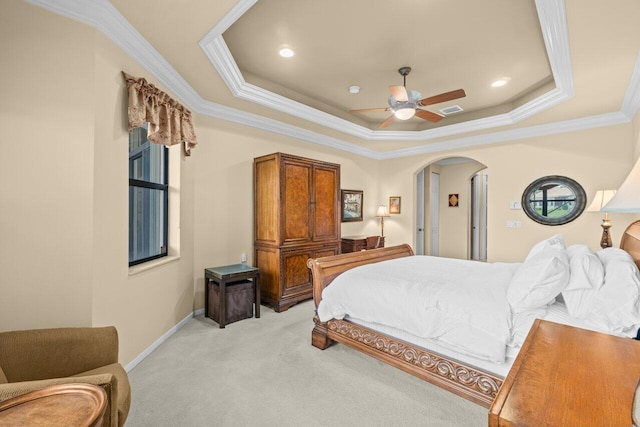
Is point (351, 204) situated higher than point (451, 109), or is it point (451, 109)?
point (451, 109)

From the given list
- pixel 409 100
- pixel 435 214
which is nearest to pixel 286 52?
pixel 409 100

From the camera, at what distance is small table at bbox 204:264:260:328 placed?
3289 mm

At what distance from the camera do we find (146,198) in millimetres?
3037

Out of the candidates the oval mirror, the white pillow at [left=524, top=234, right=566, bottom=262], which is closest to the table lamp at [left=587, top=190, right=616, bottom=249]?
the oval mirror

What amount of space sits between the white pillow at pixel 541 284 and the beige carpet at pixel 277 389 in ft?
2.55

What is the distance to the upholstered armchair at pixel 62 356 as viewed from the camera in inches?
58.6

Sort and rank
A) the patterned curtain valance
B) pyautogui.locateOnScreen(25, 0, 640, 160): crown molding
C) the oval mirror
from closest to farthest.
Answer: pyautogui.locateOnScreen(25, 0, 640, 160): crown molding < the patterned curtain valance < the oval mirror

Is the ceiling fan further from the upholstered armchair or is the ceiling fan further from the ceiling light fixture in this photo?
the upholstered armchair

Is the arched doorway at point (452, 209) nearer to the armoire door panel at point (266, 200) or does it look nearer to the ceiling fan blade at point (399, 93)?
the ceiling fan blade at point (399, 93)

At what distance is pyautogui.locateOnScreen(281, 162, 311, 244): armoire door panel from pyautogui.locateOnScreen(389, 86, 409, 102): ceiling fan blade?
1569 mm

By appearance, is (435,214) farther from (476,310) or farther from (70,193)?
(70,193)

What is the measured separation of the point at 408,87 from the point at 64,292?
4286 mm

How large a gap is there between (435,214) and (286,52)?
18.8 feet

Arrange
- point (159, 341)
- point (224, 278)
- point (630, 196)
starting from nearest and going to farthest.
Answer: point (630, 196) < point (159, 341) < point (224, 278)
